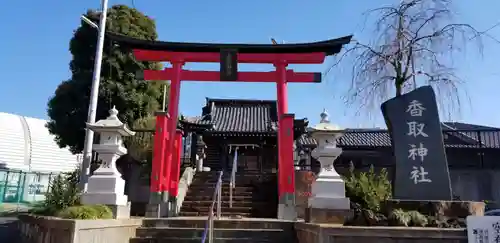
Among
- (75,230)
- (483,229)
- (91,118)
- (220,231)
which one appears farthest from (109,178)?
(483,229)

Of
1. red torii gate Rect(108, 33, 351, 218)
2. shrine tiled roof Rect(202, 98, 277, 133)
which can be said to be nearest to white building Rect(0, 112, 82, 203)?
shrine tiled roof Rect(202, 98, 277, 133)

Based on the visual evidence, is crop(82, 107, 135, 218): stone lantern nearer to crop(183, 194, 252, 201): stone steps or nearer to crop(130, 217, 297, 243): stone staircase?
crop(130, 217, 297, 243): stone staircase

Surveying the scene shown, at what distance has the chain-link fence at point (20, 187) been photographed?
23078 millimetres

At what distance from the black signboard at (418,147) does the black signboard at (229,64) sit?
5.63 meters

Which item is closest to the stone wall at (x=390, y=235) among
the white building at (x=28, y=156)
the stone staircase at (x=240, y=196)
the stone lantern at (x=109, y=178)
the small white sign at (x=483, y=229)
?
the small white sign at (x=483, y=229)

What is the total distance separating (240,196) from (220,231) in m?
4.79

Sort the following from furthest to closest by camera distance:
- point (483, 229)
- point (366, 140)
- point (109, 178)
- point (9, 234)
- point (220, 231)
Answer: point (366, 140)
point (9, 234)
point (220, 231)
point (109, 178)
point (483, 229)

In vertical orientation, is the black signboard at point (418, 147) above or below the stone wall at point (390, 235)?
above

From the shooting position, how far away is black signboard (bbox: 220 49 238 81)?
1195 centimetres

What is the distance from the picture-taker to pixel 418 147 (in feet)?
23.5

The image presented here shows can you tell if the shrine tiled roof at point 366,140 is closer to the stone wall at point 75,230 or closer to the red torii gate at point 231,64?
the red torii gate at point 231,64

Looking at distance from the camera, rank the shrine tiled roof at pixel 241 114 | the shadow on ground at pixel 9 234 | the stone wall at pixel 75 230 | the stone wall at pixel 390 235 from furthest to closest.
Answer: the shrine tiled roof at pixel 241 114
the shadow on ground at pixel 9 234
the stone wall at pixel 75 230
the stone wall at pixel 390 235

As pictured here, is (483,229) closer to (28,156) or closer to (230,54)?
(230,54)

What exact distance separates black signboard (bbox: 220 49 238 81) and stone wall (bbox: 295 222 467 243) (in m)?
7.19
